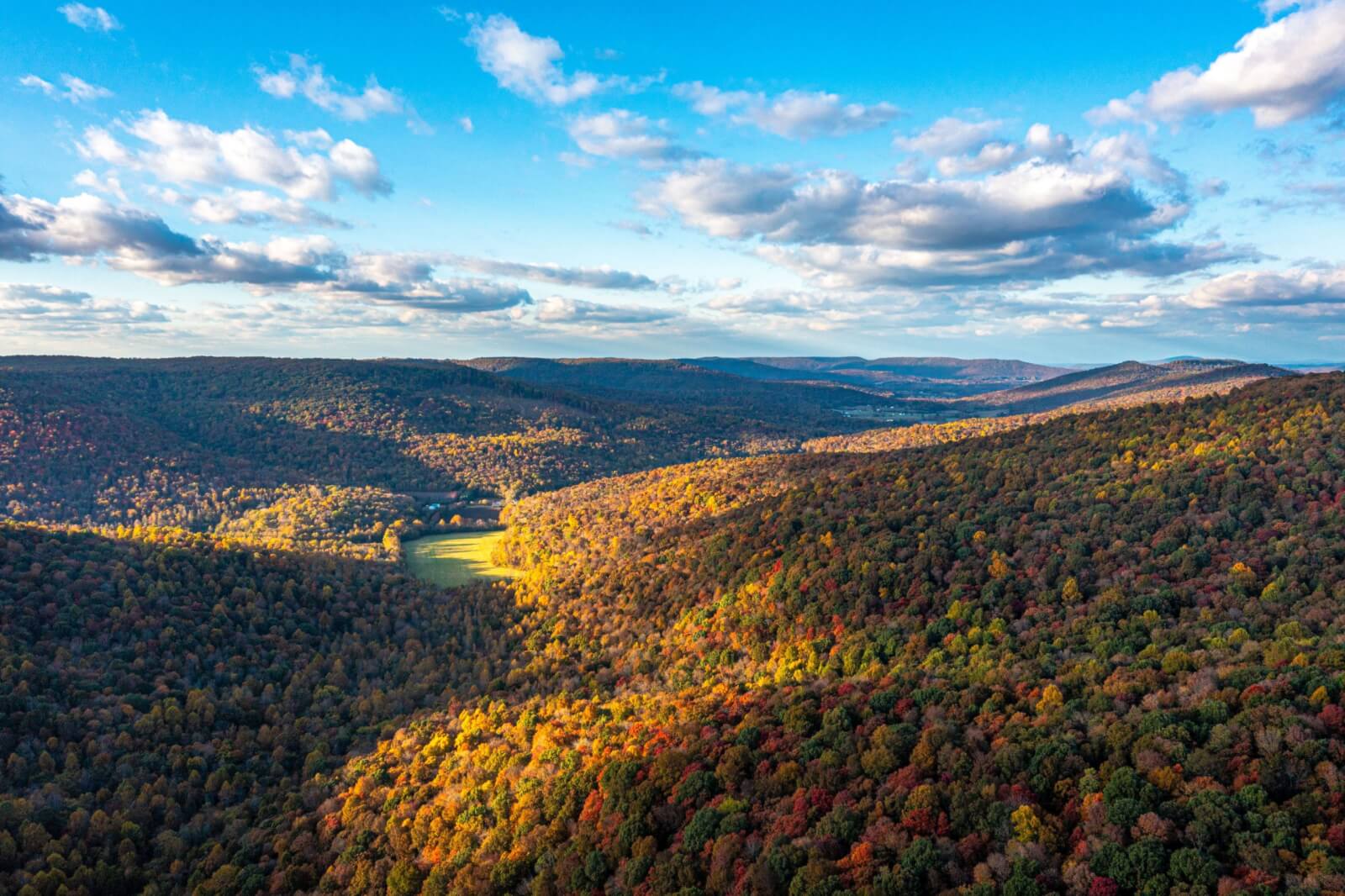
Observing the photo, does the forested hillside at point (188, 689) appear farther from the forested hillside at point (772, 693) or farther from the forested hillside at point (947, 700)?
the forested hillside at point (947, 700)

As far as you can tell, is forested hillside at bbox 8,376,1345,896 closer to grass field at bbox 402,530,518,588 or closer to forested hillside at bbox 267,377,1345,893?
forested hillside at bbox 267,377,1345,893

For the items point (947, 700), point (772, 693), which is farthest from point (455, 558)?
point (947, 700)

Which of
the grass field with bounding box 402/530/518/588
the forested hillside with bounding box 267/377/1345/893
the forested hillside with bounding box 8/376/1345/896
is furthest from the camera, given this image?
the grass field with bounding box 402/530/518/588

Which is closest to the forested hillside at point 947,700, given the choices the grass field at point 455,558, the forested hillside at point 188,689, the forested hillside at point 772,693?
the forested hillside at point 772,693

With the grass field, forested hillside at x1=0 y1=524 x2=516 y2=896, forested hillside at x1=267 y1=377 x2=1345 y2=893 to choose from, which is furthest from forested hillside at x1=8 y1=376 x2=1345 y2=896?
the grass field

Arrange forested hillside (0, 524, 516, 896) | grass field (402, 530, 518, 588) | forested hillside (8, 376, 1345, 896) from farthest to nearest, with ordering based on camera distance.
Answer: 1. grass field (402, 530, 518, 588)
2. forested hillside (0, 524, 516, 896)
3. forested hillside (8, 376, 1345, 896)

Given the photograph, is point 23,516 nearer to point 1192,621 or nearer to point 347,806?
point 347,806
